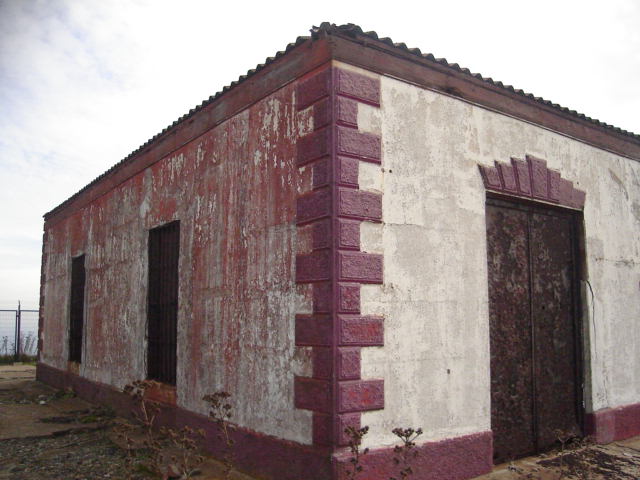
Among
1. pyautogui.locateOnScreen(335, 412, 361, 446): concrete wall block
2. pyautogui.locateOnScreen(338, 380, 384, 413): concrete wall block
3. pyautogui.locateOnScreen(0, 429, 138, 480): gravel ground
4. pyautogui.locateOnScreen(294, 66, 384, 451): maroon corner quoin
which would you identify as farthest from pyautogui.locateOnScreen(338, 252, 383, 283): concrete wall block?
pyautogui.locateOnScreen(0, 429, 138, 480): gravel ground

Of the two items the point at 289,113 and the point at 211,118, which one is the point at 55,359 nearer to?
the point at 211,118

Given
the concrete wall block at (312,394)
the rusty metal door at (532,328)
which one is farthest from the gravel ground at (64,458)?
the rusty metal door at (532,328)

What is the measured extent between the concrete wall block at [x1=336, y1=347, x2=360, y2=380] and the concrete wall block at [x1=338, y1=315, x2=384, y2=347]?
2.3 inches

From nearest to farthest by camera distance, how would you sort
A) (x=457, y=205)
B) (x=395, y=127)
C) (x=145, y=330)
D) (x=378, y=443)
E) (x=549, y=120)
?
(x=378, y=443) → (x=395, y=127) → (x=457, y=205) → (x=549, y=120) → (x=145, y=330)

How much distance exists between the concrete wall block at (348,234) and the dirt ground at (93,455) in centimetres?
181

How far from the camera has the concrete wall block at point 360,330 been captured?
4586 mm

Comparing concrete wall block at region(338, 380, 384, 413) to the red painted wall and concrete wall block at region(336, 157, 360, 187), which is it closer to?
the red painted wall

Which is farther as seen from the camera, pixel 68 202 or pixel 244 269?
pixel 68 202

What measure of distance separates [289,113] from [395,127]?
1.00m

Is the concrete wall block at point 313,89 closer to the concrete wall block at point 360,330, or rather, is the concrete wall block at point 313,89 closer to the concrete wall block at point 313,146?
the concrete wall block at point 313,146

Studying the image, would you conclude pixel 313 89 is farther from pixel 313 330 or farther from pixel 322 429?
pixel 322 429

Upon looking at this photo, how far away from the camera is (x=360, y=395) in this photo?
4.59 metres

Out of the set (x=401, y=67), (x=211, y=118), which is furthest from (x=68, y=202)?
(x=401, y=67)

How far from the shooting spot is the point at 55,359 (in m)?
12.2
